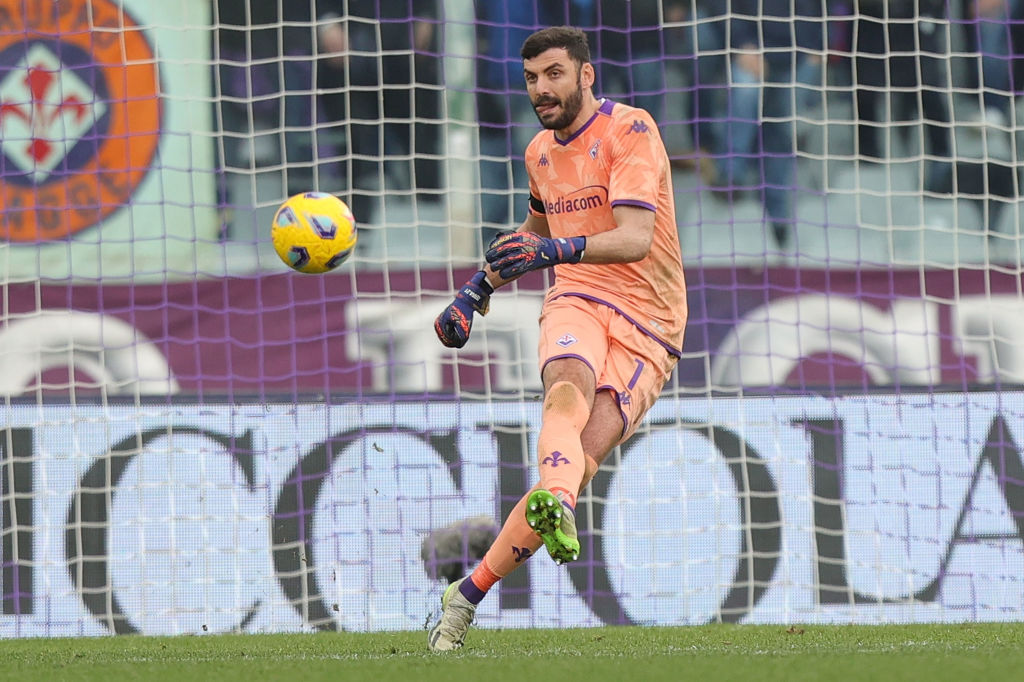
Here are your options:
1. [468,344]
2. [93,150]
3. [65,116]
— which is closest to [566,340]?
[468,344]

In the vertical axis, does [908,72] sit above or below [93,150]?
above

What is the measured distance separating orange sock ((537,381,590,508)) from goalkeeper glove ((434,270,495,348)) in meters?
0.40

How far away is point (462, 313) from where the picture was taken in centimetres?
505

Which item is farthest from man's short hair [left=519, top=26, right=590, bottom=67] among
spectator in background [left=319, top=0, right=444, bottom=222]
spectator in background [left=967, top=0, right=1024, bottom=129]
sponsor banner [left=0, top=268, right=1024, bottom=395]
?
spectator in background [left=967, top=0, right=1024, bottom=129]

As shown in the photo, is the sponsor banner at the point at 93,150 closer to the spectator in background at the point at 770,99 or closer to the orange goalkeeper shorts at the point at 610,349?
the spectator in background at the point at 770,99

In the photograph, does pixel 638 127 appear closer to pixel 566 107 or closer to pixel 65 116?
pixel 566 107

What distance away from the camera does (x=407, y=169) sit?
9797 mm

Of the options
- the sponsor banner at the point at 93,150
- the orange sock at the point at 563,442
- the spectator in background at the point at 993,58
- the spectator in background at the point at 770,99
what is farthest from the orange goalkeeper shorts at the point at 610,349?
the spectator in background at the point at 993,58

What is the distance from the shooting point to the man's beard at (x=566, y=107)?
509 cm

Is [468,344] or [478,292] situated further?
[468,344]

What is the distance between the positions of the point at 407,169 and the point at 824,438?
3.55 metres

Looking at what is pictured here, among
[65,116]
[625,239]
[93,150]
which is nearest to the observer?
[625,239]

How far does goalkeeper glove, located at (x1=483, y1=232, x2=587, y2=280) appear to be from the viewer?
4617mm

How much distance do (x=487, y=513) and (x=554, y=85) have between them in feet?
9.84
